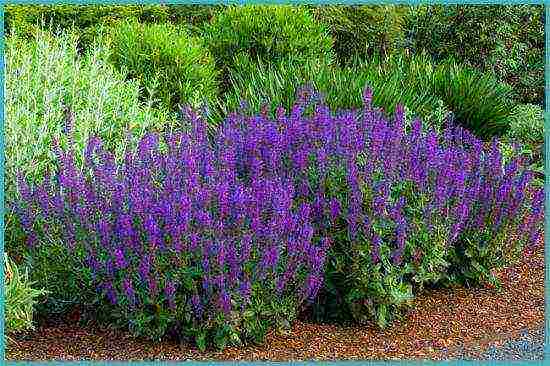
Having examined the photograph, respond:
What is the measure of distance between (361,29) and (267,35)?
390 cm

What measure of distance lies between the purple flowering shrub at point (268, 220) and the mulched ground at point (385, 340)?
0.40ft

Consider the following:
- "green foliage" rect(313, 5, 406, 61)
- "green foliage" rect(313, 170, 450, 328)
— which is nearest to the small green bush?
"green foliage" rect(313, 170, 450, 328)

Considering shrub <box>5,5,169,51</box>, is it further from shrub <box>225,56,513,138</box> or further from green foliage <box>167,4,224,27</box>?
shrub <box>225,56,513,138</box>

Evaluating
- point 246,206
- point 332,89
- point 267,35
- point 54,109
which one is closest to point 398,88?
point 332,89

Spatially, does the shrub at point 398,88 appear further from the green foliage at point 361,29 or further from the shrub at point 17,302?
the green foliage at point 361,29

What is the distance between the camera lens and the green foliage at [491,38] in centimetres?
1045

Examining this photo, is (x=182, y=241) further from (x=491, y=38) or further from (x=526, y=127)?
(x=491, y=38)

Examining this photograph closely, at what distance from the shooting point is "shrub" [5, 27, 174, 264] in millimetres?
5371

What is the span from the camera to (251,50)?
9.58m

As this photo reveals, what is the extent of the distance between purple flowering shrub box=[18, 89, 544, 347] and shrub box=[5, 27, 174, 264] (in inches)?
22.7

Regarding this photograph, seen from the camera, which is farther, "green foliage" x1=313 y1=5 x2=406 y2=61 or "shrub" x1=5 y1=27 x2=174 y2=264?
"green foliage" x1=313 y1=5 x2=406 y2=61

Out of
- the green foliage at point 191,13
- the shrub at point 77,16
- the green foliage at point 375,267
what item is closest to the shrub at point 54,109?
the green foliage at point 375,267

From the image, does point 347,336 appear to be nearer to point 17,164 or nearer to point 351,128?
point 351,128

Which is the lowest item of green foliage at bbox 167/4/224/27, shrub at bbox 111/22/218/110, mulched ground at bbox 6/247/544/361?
mulched ground at bbox 6/247/544/361
